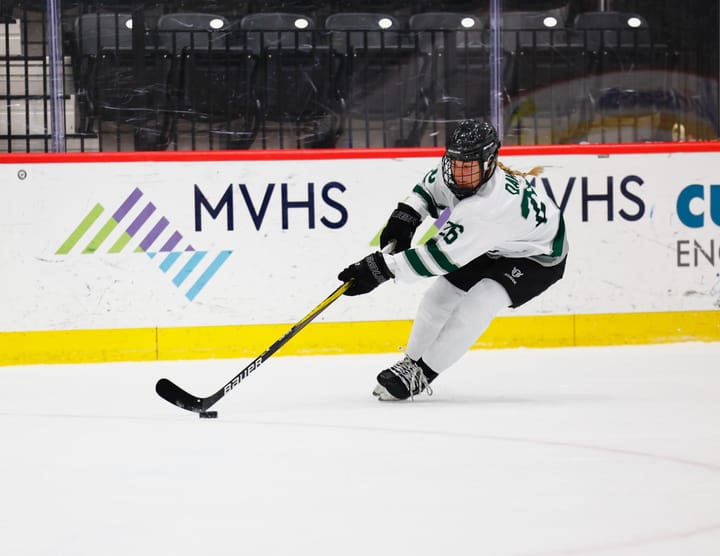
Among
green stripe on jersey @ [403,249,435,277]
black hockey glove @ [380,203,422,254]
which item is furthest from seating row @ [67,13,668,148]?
green stripe on jersey @ [403,249,435,277]

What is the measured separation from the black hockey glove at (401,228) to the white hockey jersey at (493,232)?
0.45 feet

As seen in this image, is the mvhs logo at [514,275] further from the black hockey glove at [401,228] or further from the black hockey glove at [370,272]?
the black hockey glove at [370,272]

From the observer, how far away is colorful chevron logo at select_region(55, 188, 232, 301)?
188 inches

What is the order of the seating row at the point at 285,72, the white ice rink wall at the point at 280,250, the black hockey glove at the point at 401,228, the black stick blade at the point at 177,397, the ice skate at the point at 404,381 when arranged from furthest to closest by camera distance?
the seating row at the point at 285,72
the white ice rink wall at the point at 280,250
the black hockey glove at the point at 401,228
the ice skate at the point at 404,381
the black stick blade at the point at 177,397

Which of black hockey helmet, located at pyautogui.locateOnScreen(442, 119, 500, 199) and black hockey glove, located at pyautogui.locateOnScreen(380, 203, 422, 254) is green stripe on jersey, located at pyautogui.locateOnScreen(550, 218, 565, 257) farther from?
black hockey glove, located at pyautogui.locateOnScreen(380, 203, 422, 254)

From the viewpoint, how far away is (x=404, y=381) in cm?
379

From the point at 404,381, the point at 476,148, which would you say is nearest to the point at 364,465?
the point at 404,381

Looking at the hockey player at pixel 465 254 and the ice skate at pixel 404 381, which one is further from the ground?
the hockey player at pixel 465 254

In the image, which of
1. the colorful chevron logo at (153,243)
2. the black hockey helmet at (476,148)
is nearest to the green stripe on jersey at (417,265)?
the black hockey helmet at (476,148)

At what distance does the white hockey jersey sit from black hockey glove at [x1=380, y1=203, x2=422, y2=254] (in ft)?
0.45

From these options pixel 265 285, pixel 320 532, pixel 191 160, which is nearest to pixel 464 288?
pixel 265 285

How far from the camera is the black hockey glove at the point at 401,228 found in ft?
13.0

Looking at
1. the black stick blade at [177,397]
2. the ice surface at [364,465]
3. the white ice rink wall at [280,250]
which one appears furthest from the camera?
the white ice rink wall at [280,250]

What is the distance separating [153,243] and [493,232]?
1.71 metres
